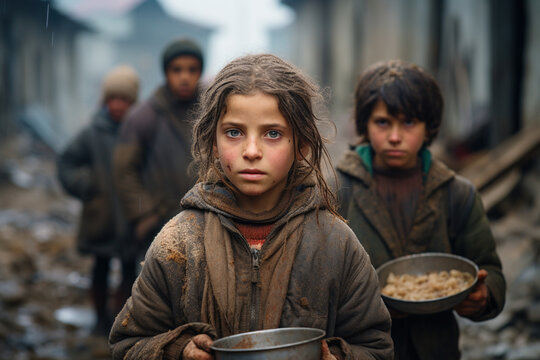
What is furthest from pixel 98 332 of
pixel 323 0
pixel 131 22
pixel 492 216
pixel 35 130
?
pixel 131 22

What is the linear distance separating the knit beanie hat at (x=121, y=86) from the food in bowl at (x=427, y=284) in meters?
4.32

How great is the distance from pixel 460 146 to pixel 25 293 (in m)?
5.66

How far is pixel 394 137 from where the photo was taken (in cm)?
298

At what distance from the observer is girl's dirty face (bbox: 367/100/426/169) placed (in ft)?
9.82

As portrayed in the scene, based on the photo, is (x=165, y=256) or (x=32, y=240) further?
(x=32, y=240)

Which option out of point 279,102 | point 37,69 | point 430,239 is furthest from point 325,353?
point 37,69

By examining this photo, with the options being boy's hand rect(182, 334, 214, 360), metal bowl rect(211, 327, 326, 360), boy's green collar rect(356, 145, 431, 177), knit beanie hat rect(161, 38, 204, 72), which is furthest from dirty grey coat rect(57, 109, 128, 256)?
metal bowl rect(211, 327, 326, 360)

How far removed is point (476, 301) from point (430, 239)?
1.12ft

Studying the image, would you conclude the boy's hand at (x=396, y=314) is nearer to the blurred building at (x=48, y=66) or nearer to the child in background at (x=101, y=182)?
the child in background at (x=101, y=182)

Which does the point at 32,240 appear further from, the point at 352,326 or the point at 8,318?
the point at 352,326

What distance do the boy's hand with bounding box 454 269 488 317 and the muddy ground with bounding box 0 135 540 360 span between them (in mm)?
2049

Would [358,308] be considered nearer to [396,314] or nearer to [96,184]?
[396,314]

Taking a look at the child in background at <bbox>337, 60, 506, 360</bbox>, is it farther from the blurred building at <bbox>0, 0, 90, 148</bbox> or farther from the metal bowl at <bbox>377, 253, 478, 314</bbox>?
the blurred building at <bbox>0, 0, 90, 148</bbox>

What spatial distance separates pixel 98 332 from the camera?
6367mm
